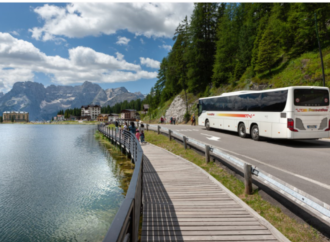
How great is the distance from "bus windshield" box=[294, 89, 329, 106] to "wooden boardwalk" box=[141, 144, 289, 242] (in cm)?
826

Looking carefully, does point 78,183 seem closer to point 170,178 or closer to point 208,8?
point 170,178

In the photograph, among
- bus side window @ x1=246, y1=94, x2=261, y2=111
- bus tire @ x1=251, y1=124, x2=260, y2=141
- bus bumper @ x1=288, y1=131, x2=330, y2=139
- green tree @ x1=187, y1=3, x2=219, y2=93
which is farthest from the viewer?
green tree @ x1=187, y1=3, x2=219, y2=93

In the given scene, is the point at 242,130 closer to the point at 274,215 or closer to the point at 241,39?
the point at 274,215

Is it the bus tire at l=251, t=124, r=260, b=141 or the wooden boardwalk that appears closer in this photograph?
the wooden boardwalk

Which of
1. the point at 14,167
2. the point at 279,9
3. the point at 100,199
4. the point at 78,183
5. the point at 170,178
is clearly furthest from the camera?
the point at 279,9

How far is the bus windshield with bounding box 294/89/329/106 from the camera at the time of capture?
12484 millimetres

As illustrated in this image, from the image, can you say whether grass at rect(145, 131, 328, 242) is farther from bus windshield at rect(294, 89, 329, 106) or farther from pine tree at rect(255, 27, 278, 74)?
pine tree at rect(255, 27, 278, 74)

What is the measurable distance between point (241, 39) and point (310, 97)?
1441 inches

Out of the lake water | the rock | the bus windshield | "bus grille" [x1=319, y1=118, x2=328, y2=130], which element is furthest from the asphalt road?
the rock

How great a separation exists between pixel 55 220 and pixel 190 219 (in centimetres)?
697

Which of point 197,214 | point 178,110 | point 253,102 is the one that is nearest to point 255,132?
point 253,102

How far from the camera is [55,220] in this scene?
29.7 feet

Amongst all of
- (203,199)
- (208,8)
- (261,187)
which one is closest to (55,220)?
(203,199)

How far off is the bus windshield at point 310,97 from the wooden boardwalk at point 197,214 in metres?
8.26
